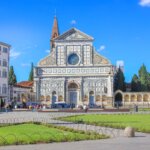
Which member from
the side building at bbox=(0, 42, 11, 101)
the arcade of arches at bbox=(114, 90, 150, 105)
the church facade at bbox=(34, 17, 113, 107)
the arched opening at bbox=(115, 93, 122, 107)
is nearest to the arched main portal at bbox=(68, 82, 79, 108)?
the church facade at bbox=(34, 17, 113, 107)

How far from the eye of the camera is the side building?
3561 inches

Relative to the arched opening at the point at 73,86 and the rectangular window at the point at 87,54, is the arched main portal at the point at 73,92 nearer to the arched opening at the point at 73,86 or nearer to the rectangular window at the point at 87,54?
the arched opening at the point at 73,86

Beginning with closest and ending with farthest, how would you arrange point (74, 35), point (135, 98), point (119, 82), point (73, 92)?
point (135, 98) → point (73, 92) → point (74, 35) → point (119, 82)

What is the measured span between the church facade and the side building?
44.6ft

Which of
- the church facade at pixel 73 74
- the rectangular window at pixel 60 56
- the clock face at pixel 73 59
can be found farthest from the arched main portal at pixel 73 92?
the rectangular window at pixel 60 56

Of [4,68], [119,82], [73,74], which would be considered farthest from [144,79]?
[4,68]

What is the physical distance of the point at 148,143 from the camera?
64.6 feet

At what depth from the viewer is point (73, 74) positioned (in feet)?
345

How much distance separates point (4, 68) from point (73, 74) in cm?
2021

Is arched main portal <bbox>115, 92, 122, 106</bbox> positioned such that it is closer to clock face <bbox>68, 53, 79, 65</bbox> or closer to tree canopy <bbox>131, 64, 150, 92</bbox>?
tree canopy <bbox>131, 64, 150, 92</bbox>

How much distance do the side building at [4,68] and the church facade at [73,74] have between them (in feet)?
44.6

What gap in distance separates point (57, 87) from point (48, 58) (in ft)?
25.9

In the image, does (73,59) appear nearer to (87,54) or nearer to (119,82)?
(87,54)

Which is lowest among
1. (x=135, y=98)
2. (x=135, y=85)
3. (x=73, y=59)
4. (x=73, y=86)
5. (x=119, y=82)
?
(x=135, y=98)
